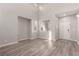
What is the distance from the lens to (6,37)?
4695 mm

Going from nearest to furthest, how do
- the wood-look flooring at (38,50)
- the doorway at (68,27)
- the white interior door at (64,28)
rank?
1. the wood-look flooring at (38,50)
2. the doorway at (68,27)
3. the white interior door at (64,28)

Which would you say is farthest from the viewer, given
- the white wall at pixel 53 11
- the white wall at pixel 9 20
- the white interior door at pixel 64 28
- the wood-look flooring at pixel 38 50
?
the white interior door at pixel 64 28

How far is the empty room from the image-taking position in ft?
15.6

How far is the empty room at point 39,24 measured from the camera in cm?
477

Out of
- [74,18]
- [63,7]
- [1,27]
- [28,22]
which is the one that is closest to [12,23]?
[1,27]

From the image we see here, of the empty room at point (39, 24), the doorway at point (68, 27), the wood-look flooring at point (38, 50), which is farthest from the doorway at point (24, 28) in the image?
the doorway at point (68, 27)

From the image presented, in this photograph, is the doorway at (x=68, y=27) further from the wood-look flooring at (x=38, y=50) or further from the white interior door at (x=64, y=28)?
the wood-look flooring at (x=38, y=50)

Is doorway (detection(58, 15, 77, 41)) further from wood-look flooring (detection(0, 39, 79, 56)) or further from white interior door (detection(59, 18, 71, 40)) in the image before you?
wood-look flooring (detection(0, 39, 79, 56))

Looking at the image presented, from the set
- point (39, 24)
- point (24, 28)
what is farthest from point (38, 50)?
point (39, 24)

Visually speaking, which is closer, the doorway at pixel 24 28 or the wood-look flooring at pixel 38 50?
the wood-look flooring at pixel 38 50

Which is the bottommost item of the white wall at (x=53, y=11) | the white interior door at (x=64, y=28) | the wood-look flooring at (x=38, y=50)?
the wood-look flooring at (x=38, y=50)

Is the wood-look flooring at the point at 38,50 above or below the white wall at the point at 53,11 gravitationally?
below

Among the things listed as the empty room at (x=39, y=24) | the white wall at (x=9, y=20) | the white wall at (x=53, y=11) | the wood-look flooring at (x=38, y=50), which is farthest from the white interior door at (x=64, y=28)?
the white wall at (x=9, y=20)

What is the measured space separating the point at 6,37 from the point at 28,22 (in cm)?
330
